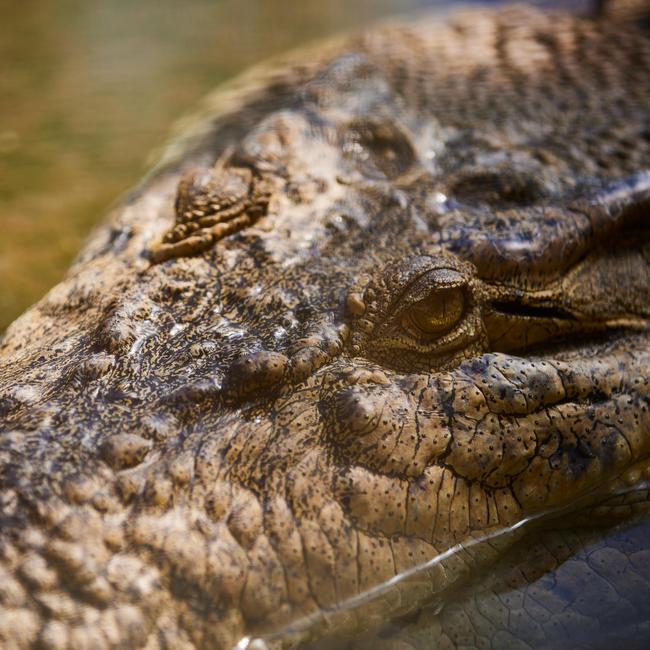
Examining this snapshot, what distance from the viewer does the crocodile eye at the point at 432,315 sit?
2365mm

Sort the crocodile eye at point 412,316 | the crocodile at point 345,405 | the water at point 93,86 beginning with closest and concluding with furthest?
the crocodile at point 345,405 → the crocodile eye at point 412,316 → the water at point 93,86

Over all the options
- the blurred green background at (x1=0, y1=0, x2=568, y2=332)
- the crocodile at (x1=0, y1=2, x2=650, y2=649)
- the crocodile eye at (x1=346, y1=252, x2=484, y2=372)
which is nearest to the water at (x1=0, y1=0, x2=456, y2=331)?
the blurred green background at (x1=0, y1=0, x2=568, y2=332)

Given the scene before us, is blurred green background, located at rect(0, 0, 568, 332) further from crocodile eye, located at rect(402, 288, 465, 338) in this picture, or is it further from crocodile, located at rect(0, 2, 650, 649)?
crocodile eye, located at rect(402, 288, 465, 338)

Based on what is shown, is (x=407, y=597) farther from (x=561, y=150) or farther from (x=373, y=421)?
(x=561, y=150)

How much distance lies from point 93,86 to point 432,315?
4.24 meters

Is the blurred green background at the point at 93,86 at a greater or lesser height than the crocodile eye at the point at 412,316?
lesser

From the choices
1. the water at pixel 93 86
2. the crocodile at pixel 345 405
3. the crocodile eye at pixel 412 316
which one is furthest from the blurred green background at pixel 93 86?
the crocodile eye at pixel 412 316

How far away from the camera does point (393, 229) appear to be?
8.63 ft

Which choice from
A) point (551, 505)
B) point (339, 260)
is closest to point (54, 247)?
point (339, 260)

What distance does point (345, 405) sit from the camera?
218 centimetres

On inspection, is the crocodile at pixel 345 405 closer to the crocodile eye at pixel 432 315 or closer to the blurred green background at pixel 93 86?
the crocodile eye at pixel 432 315

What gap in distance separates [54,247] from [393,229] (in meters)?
1.83

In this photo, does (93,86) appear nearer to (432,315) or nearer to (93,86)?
(93,86)

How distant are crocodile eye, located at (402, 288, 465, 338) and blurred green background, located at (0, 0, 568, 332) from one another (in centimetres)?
165
